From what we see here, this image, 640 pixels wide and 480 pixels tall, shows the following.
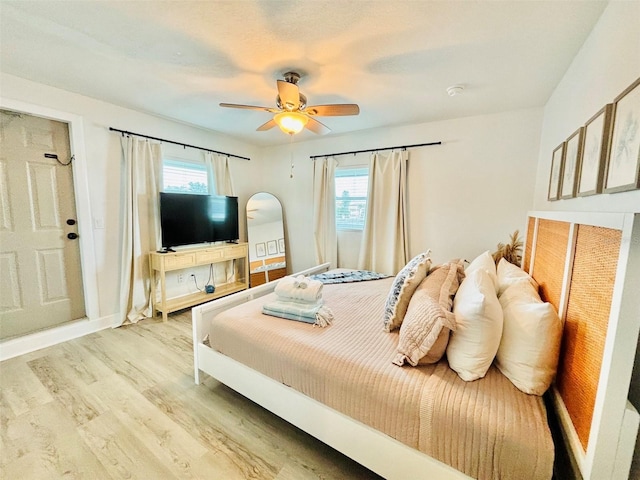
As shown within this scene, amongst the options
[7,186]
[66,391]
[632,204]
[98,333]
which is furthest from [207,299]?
[632,204]

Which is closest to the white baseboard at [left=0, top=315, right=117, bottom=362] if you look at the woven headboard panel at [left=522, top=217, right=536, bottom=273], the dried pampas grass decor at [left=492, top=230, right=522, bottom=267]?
the woven headboard panel at [left=522, top=217, right=536, bottom=273]

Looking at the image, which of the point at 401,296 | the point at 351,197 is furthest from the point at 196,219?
the point at 401,296

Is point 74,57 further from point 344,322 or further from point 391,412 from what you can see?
point 391,412

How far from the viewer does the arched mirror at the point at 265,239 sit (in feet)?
13.8

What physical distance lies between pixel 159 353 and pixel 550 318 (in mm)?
2893

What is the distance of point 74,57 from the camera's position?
1941mm

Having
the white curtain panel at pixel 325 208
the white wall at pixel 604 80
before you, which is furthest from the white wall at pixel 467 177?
the white wall at pixel 604 80

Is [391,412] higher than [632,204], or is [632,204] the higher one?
[632,204]

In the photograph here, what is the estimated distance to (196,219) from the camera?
3.49 metres

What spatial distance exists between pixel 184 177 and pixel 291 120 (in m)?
2.23

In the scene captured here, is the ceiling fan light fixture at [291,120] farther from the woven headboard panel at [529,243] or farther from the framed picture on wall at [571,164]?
the woven headboard panel at [529,243]

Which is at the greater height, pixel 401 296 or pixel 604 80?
pixel 604 80

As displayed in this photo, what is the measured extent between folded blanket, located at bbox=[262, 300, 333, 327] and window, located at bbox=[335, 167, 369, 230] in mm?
2252

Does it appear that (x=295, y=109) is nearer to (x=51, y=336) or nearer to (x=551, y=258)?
(x=551, y=258)
